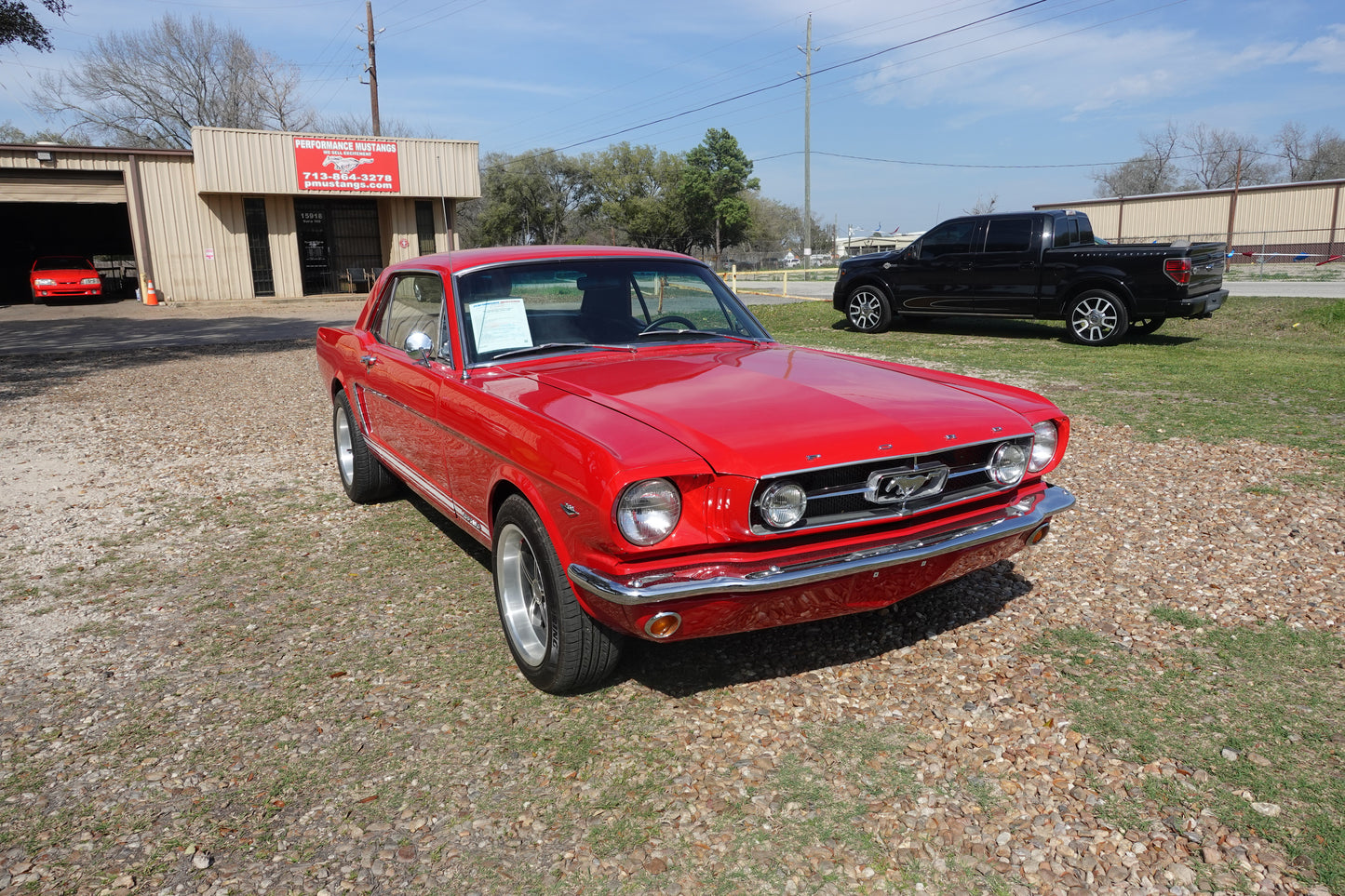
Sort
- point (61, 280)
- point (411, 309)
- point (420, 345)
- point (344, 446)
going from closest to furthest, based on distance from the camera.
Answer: point (420, 345) → point (411, 309) → point (344, 446) → point (61, 280)

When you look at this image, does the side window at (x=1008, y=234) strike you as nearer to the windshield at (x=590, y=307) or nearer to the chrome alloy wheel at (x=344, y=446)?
the windshield at (x=590, y=307)

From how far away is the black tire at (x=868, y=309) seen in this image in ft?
46.8

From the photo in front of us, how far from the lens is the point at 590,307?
13.8 ft

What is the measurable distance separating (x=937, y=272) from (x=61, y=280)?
2448 cm

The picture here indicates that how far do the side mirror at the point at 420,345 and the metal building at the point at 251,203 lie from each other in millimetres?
25774

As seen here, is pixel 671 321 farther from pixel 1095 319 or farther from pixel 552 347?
pixel 1095 319

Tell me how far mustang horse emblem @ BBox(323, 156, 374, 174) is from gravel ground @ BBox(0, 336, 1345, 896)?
84.6 feet

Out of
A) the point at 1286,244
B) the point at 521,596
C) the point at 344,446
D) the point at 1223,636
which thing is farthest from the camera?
the point at 1286,244

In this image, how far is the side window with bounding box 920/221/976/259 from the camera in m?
13.2

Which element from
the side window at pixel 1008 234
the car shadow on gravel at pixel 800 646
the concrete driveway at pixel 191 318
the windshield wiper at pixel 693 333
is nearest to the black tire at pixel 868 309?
the side window at pixel 1008 234

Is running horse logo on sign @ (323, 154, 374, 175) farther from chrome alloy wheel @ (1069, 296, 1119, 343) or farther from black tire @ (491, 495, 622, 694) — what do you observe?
black tire @ (491, 495, 622, 694)

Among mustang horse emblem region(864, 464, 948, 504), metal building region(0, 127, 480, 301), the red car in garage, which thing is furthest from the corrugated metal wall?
mustang horse emblem region(864, 464, 948, 504)

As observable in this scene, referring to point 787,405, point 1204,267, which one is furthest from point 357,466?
point 1204,267

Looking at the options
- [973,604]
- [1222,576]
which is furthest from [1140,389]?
[973,604]
